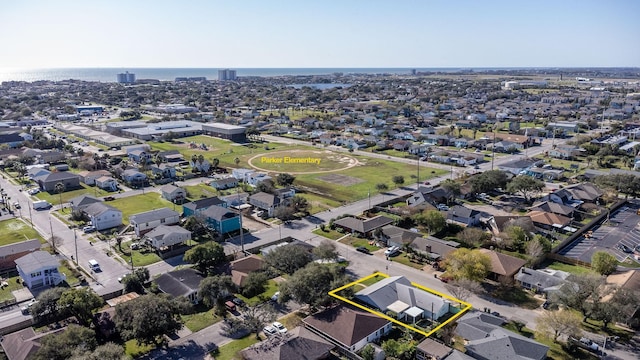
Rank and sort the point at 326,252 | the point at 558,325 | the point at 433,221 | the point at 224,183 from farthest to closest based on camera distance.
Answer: the point at 224,183 → the point at 433,221 → the point at 326,252 → the point at 558,325

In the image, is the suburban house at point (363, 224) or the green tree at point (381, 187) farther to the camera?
the green tree at point (381, 187)

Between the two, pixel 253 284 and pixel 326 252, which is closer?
pixel 253 284

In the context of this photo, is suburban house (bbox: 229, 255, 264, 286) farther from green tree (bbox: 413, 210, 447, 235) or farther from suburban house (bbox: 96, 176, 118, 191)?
suburban house (bbox: 96, 176, 118, 191)

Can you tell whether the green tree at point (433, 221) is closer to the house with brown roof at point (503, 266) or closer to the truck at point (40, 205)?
the house with brown roof at point (503, 266)

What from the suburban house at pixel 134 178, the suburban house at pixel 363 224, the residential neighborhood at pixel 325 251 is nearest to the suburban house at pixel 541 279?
the residential neighborhood at pixel 325 251

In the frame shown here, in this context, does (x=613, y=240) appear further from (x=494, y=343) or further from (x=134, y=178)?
(x=134, y=178)

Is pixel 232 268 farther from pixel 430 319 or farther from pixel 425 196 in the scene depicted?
pixel 425 196

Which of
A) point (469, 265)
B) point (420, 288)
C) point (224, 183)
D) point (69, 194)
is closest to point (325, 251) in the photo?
point (420, 288)

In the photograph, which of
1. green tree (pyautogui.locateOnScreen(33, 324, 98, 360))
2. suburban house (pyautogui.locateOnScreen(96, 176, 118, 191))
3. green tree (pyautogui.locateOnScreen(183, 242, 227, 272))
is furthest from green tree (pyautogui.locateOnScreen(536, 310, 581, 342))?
suburban house (pyautogui.locateOnScreen(96, 176, 118, 191))
